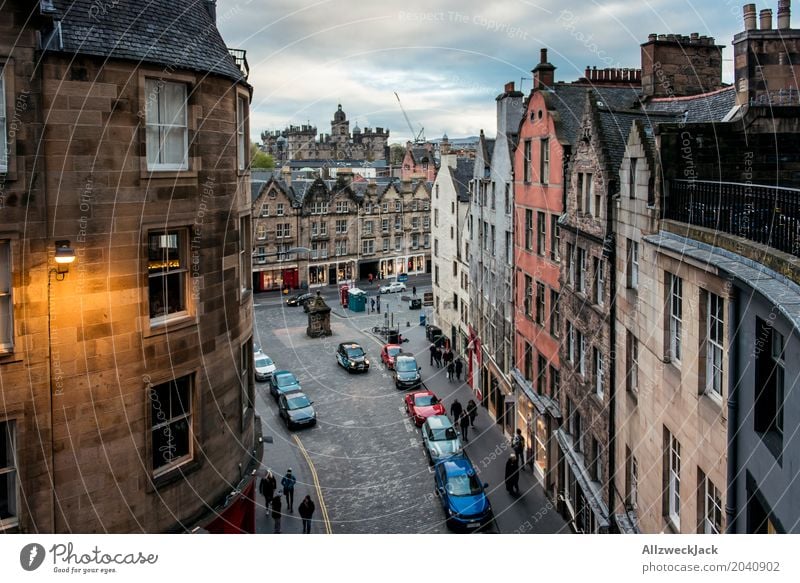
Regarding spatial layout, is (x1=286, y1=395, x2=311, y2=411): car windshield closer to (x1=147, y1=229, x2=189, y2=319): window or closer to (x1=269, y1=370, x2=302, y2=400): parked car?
(x1=269, y1=370, x2=302, y2=400): parked car

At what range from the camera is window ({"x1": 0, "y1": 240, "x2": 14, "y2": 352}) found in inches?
406

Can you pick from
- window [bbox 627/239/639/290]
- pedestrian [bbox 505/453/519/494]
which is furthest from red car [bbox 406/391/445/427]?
window [bbox 627/239/639/290]

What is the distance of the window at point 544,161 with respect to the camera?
79.8 feet

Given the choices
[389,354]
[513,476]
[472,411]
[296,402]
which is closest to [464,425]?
[472,411]

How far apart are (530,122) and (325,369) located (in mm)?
21020

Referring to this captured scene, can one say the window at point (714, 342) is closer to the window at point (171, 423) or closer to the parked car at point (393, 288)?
the window at point (171, 423)

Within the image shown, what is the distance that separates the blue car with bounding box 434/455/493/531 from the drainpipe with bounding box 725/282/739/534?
11822 mm

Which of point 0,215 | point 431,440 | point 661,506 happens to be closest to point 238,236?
point 0,215

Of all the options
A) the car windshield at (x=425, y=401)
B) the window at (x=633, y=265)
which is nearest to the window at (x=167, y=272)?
the window at (x=633, y=265)

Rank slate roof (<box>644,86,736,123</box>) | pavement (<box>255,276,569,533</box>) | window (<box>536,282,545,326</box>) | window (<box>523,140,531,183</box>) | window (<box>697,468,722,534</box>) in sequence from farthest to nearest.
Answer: window (<box>523,140,531,183</box>) < window (<box>536,282,545,326</box>) < pavement (<box>255,276,569,533</box>) < slate roof (<box>644,86,736,123</box>) < window (<box>697,468,722,534</box>)

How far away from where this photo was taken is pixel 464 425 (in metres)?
29.9

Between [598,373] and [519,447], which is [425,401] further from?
[598,373]

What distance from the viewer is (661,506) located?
42.4 feet
